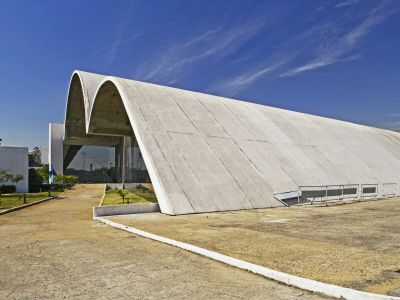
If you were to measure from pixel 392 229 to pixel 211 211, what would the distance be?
7.10 meters

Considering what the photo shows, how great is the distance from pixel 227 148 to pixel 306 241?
36.7 ft

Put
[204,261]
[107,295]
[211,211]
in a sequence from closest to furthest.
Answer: [107,295] < [204,261] < [211,211]

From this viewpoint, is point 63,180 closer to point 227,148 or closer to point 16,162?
point 16,162

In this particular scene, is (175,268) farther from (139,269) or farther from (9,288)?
(9,288)

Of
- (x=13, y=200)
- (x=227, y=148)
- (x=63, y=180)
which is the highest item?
(x=227, y=148)

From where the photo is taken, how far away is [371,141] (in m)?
33.2

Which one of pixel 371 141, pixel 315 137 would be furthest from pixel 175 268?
pixel 371 141

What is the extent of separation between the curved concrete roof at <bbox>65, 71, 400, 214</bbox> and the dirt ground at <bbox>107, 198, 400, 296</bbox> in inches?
91.3

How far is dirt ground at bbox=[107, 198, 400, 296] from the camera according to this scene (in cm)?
519

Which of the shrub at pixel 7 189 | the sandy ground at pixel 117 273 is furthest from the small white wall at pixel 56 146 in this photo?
the sandy ground at pixel 117 273

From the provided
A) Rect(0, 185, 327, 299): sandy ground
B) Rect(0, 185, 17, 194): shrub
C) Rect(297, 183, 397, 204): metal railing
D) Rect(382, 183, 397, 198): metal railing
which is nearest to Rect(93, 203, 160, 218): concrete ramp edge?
Rect(0, 185, 327, 299): sandy ground

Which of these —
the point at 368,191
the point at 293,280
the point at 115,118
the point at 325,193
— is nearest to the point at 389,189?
the point at 368,191

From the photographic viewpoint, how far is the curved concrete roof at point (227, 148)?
1518cm

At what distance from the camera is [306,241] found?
310 inches
